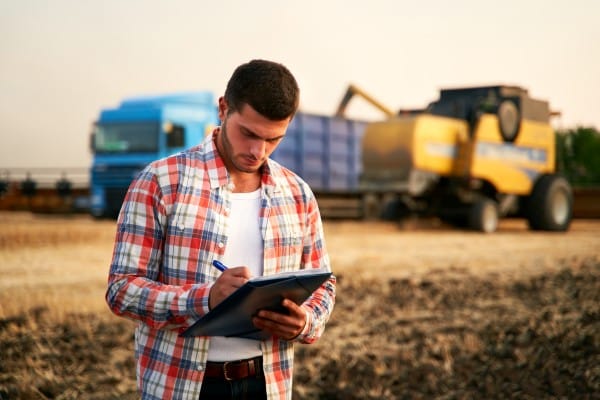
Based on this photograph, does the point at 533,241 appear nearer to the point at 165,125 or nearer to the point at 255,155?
the point at 165,125

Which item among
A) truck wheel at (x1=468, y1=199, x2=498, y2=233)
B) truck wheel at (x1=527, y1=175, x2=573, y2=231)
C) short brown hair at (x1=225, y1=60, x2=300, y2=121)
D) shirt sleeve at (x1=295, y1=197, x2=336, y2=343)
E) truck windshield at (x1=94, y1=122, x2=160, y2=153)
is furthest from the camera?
truck wheel at (x1=527, y1=175, x2=573, y2=231)

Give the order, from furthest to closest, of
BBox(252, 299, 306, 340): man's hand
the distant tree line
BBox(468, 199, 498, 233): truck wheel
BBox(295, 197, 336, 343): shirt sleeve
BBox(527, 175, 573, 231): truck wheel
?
the distant tree line, BBox(527, 175, 573, 231): truck wheel, BBox(468, 199, 498, 233): truck wheel, BBox(295, 197, 336, 343): shirt sleeve, BBox(252, 299, 306, 340): man's hand

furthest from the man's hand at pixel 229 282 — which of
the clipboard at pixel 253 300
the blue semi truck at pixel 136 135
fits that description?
the blue semi truck at pixel 136 135

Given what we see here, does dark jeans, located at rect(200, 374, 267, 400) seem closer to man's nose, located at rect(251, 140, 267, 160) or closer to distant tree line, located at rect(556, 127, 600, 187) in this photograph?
man's nose, located at rect(251, 140, 267, 160)

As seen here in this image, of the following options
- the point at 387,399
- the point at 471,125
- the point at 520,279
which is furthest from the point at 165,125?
the point at 387,399

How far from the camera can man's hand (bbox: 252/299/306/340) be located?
184 cm

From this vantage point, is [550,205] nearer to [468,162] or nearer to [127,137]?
[468,162]

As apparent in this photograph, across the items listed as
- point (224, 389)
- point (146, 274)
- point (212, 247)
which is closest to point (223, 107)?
point (212, 247)

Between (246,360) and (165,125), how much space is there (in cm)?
1446

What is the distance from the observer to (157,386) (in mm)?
1972

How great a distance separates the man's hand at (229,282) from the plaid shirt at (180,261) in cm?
5

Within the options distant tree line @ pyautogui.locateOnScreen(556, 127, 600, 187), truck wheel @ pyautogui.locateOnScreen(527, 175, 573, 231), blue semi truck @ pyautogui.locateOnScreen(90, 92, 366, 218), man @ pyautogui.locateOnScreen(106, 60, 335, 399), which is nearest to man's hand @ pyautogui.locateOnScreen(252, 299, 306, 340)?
man @ pyautogui.locateOnScreen(106, 60, 335, 399)

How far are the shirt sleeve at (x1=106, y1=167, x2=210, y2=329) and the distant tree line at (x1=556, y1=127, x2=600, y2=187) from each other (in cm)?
1822

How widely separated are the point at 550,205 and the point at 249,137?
1652cm
